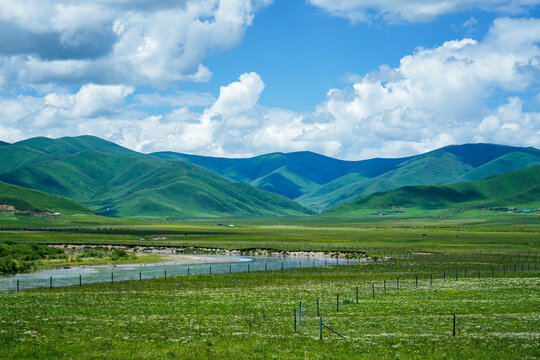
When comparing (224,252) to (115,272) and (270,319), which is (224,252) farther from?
(270,319)

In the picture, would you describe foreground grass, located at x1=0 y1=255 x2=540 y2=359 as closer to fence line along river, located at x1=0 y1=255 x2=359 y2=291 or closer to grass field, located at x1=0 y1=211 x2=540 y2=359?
grass field, located at x1=0 y1=211 x2=540 y2=359

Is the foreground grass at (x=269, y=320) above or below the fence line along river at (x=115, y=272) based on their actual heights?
above

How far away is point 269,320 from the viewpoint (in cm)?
3488

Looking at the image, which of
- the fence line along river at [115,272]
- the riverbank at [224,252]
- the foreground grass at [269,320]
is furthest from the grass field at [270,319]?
the riverbank at [224,252]

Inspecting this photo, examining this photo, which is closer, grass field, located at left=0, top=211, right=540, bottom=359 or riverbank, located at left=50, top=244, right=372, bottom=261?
grass field, located at left=0, top=211, right=540, bottom=359

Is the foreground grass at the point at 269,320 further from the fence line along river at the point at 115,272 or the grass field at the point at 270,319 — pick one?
the fence line along river at the point at 115,272

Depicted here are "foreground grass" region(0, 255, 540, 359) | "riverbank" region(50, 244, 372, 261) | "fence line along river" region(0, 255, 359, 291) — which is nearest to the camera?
"foreground grass" region(0, 255, 540, 359)

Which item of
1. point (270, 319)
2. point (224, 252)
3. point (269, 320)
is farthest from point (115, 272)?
point (269, 320)

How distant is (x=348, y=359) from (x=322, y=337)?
5.02 meters

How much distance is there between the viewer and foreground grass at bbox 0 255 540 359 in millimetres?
25734

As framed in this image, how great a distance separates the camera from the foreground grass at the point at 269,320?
25.7 meters

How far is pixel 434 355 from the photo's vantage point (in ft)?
81.3

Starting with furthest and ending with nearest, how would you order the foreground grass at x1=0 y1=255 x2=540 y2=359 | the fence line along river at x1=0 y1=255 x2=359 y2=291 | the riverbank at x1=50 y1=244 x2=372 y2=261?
the riverbank at x1=50 y1=244 x2=372 y2=261
the fence line along river at x1=0 y1=255 x2=359 y2=291
the foreground grass at x1=0 y1=255 x2=540 y2=359

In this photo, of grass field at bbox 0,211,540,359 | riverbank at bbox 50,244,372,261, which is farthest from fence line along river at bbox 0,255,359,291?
grass field at bbox 0,211,540,359
